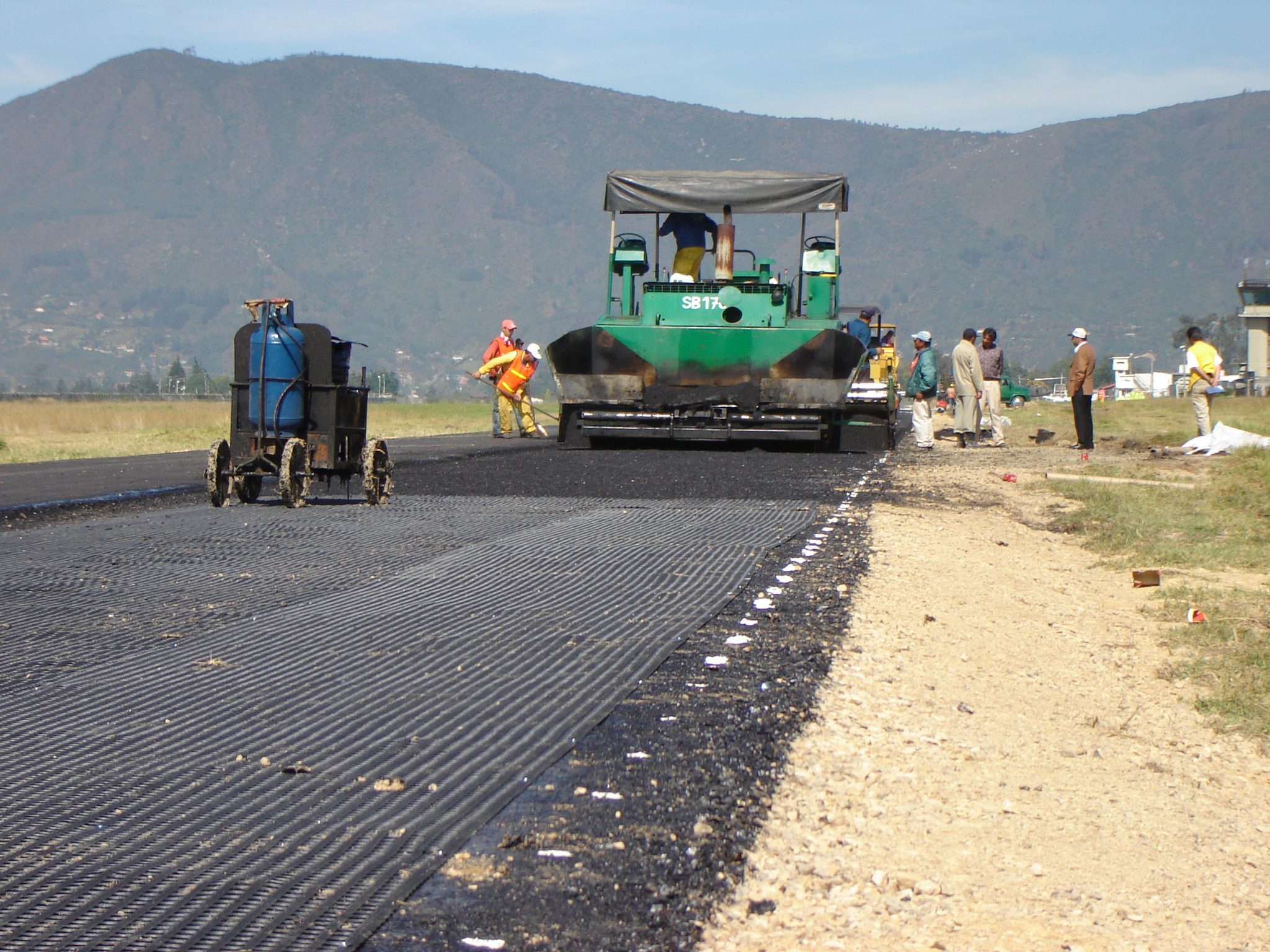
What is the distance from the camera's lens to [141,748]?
4207 millimetres

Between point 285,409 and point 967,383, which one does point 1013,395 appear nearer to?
point 967,383

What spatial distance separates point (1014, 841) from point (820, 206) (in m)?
17.8

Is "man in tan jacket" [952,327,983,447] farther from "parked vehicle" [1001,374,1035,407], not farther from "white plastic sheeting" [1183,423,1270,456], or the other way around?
"parked vehicle" [1001,374,1035,407]

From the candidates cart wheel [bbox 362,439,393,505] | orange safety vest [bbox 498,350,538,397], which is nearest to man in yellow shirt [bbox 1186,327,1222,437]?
orange safety vest [bbox 498,350,538,397]

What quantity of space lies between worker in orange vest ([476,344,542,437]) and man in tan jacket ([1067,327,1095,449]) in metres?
8.09

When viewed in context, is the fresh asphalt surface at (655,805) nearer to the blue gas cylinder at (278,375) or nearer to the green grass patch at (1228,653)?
the green grass patch at (1228,653)

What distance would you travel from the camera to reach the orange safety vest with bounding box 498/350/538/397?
25016 mm

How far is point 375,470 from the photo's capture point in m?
11.8

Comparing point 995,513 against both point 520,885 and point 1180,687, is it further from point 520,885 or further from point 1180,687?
point 520,885

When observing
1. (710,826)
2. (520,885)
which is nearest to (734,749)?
(710,826)

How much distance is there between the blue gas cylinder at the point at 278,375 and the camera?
1124 cm

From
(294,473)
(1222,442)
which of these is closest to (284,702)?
(294,473)

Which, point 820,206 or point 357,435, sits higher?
point 820,206

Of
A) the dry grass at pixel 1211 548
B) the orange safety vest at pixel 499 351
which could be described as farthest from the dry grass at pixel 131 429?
the dry grass at pixel 1211 548
